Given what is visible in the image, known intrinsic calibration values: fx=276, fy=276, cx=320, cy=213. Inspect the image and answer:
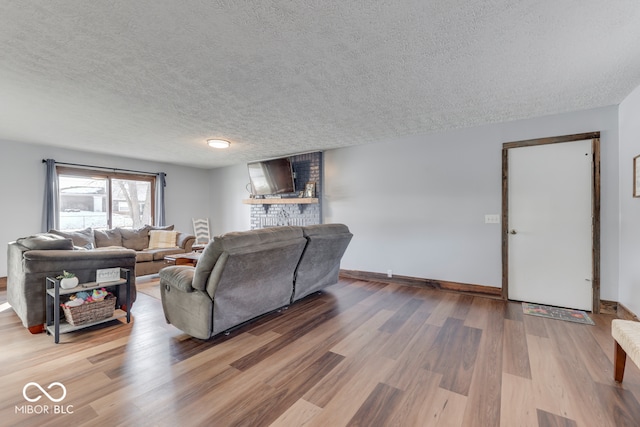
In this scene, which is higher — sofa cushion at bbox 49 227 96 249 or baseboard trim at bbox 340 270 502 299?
sofa cushion at bbox 49 227 96 249

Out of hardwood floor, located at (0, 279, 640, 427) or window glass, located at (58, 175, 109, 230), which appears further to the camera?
window glass, located at (58, 175, 109, 230)

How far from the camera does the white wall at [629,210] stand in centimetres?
270

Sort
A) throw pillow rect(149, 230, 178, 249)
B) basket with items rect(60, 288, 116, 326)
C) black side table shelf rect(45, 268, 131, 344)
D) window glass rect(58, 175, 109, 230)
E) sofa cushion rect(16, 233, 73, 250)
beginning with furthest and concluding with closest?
throw pillow rect(149, 230, 178, 249), window glass rect(58, 175, 109, 230), sofa cushion rect(16, 233, 73, 250), basket with items rect(60, 288, 116, 326), black side table shelf rect(45, 268, 131, 344)

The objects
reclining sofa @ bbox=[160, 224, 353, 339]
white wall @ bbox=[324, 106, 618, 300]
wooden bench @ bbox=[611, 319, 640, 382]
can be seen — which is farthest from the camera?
white wall @ bbox=[324, 106, 618, 300]

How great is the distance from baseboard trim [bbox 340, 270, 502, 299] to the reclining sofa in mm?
1817

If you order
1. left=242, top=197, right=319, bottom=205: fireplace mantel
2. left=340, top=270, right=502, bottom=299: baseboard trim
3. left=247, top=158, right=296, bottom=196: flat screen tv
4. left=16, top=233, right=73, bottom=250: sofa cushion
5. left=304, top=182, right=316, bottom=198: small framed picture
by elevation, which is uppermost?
left=247, top=158, right=296, bottom=196: flat screen tv

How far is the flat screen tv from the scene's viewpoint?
557cm

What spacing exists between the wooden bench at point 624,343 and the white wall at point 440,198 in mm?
1802

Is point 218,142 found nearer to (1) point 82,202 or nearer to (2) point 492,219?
(1) point 82,202

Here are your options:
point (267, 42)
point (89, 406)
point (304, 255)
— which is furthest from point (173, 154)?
point (89, 406)

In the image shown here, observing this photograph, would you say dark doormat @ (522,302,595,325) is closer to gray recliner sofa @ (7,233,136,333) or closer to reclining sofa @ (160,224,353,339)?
reclining sofa @ (160,224,353,339)

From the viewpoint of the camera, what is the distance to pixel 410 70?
2316 millimetres

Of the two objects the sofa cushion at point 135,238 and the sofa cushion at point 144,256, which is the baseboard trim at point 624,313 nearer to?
the sofa cushion at point 144,256

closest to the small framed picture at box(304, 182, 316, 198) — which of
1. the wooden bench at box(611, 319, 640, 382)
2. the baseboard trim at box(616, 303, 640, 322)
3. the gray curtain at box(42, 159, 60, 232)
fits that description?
the wooden bench at box(611, 319, 640, 382)
